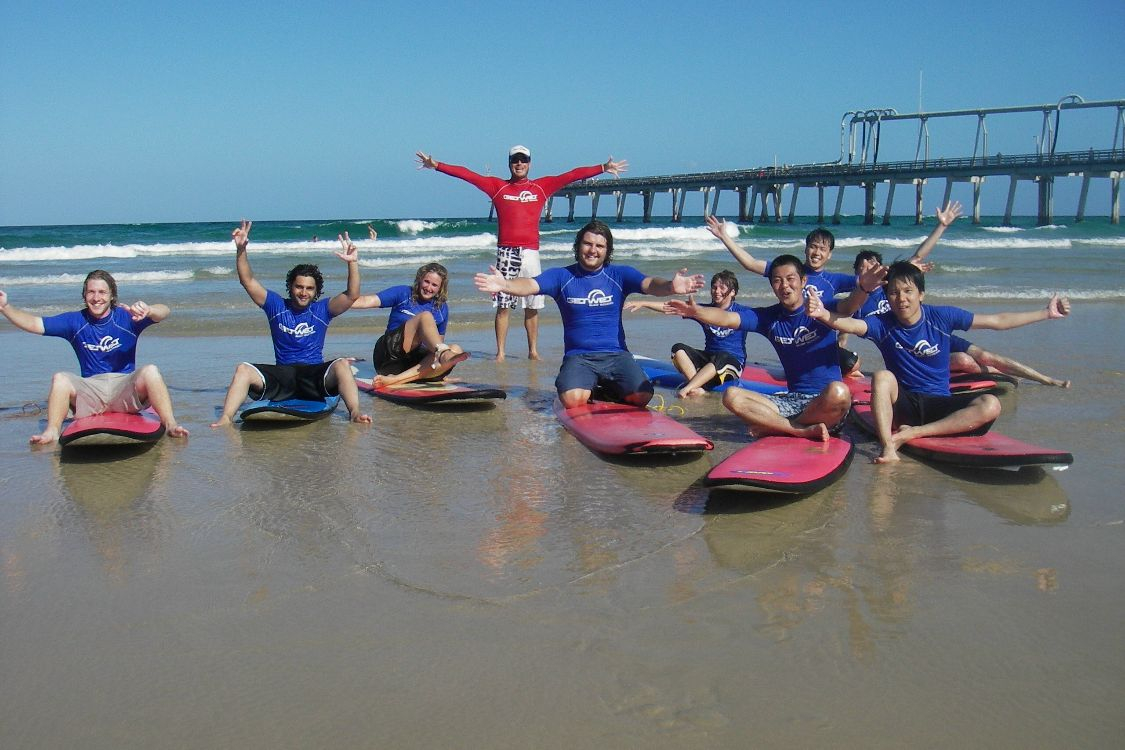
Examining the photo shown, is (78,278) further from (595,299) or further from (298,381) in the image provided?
(595,299)

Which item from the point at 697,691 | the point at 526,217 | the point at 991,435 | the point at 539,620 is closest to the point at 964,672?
the point at 697,691

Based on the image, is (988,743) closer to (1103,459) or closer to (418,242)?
(1103,459)

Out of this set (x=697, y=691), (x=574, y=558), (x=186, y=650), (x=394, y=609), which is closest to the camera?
(x=697, y=691)

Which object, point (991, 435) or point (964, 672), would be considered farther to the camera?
point (991, 435)

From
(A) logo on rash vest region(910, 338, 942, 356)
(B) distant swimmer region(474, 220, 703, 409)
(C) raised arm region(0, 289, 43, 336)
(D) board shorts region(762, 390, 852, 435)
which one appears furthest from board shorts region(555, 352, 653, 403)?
(C) raised arm region(0, 289, 43, 336)

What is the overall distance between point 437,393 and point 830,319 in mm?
3361

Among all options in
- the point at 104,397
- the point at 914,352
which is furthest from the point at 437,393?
the point at 914,352

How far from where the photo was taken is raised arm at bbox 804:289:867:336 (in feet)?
21.0

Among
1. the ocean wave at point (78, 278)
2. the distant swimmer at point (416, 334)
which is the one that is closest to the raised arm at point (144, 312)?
the distant swimmer at point (416, 334)

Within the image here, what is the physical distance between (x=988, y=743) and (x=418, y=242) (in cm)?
3693

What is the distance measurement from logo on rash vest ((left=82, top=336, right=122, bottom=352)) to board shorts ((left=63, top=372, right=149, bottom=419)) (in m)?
0.30

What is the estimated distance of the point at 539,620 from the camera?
3.66m

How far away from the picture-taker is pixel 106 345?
7.16 metres

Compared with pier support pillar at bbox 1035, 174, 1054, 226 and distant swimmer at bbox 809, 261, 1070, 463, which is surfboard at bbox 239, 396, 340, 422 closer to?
distant swimmer at bbox 809, 261, 1070, 463
